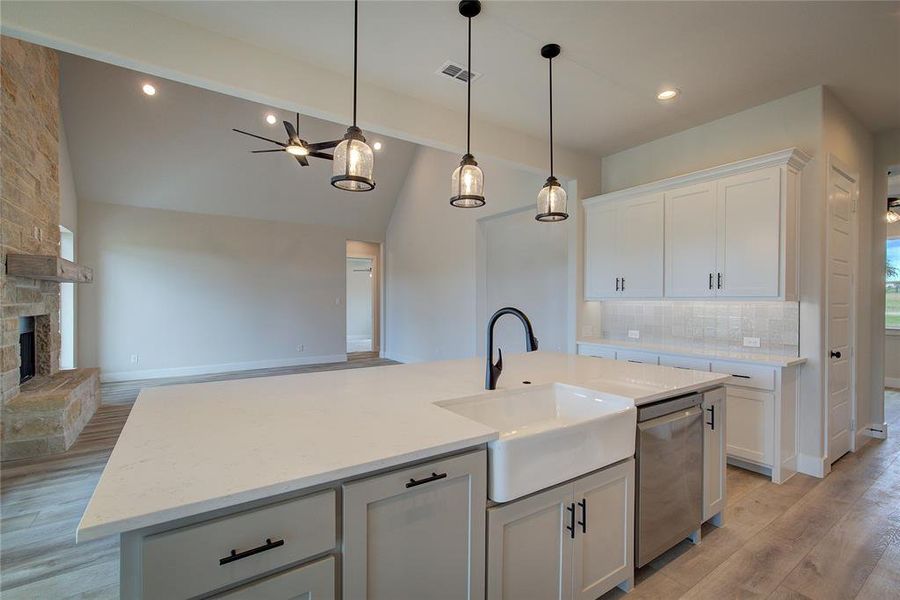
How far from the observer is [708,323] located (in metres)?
3.59

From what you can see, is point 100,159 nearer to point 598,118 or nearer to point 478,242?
point 478,242

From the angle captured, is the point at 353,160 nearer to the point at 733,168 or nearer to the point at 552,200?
the point at 552,200

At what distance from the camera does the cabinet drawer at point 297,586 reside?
0.92 metres

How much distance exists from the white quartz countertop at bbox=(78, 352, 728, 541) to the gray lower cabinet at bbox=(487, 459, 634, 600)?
1.14ft

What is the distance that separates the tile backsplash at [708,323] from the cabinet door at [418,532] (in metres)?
3.19

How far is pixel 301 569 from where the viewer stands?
38.5 inches

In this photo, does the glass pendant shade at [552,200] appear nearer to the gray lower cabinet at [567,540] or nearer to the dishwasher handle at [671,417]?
the dishwasher handle at [671,417]

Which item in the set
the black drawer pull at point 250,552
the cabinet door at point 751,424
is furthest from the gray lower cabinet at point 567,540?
the cabinet door at point 751,424

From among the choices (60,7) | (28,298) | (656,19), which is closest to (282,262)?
(28,298)

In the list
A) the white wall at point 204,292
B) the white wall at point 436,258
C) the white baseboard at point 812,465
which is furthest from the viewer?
the white wall at point 204,292

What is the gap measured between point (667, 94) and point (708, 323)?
6.59 ft

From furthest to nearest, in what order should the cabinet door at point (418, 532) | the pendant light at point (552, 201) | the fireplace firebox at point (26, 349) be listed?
the fireplace firebox at point (26, 349), the pendant light at point (552, 201), the cabinet door at point (418, 532)

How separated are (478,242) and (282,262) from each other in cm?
400

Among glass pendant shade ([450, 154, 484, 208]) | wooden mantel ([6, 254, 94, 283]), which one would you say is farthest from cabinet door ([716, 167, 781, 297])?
wooden mantel ([6, 254, 94, 283])
